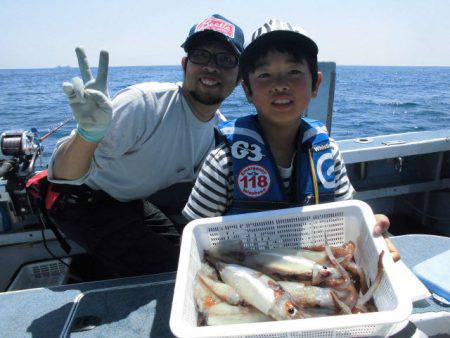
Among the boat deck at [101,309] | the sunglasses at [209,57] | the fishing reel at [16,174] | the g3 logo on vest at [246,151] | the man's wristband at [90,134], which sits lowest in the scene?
the boat deck at [101,309]

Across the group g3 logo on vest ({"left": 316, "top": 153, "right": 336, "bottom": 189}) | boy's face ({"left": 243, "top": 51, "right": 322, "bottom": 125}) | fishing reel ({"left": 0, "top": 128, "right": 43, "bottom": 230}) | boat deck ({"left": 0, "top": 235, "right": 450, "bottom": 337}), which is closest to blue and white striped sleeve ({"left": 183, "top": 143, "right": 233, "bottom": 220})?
boy's face ({"left": 243, "top": 51, "right": 322, "bottom": 125})

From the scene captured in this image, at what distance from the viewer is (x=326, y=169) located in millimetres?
2186

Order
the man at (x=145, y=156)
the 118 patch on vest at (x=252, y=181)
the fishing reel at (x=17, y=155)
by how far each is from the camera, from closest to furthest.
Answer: the 118 patch on vest at (x=252, y=181) → the man at (x=145, y=156) → the fishing reel at (x=17, y=155)

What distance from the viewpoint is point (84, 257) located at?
11.9ft

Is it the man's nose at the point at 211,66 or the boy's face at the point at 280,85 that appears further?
the man's nose at the point at 211,66

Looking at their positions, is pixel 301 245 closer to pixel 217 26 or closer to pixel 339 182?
pixel 339 182

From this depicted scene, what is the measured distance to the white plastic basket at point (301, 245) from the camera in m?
1.16

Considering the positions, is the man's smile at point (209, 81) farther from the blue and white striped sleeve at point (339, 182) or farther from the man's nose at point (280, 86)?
the blue and white striped sleeve at point (339, 182)

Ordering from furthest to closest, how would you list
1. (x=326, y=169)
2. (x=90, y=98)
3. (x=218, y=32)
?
1. (x=218, y=32)
2. (x=326, y=169)
3. (x=90, y=98)

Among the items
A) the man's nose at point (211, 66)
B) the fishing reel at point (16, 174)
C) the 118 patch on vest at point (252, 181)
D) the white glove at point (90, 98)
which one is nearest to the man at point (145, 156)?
the man's nose at point (211, 66)

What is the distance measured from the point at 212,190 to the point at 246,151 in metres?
0.32

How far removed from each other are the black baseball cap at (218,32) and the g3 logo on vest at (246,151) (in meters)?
1.06

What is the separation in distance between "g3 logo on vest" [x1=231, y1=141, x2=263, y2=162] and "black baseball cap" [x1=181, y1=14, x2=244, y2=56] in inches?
41.7

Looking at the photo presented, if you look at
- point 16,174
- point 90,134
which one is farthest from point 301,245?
point 16,174
